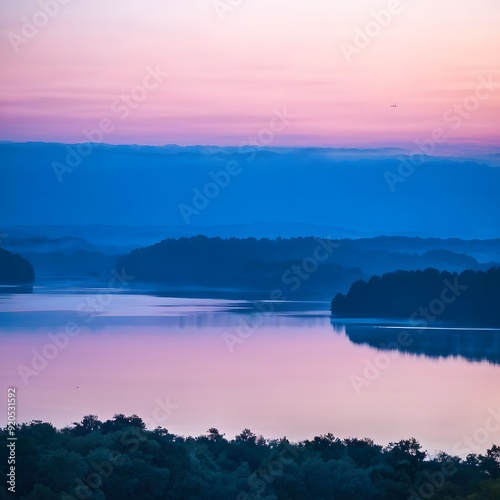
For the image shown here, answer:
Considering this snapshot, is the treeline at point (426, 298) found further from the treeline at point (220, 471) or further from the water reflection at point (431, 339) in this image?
the treeline at point (220, 471)

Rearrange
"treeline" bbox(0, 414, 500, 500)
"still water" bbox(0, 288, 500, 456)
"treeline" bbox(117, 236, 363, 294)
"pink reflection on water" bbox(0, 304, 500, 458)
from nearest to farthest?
"treeline" bbox(0, 414, 500, 500), "pink reflection on water" bbox(0, 304, 500, 458), "still water" bbox(0, 288, 500, 456), "treeline" bbox(117, 236, 363, 294)

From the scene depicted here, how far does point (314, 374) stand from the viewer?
17422 mm

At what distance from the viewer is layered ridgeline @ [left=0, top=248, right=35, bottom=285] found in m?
47.1

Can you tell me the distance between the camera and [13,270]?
47.4m

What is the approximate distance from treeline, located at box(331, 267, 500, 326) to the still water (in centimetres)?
183

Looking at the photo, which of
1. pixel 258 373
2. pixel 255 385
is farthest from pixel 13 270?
pixel 255 385

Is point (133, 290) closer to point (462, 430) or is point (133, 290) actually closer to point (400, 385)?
point (400, 385)

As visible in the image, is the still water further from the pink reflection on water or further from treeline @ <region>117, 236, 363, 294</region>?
treeline @ <region>117, 236, 363, 294</region>

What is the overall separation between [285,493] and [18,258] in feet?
132

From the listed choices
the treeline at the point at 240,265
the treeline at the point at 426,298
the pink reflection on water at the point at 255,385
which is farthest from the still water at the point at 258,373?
the treeline at the point at 240,265

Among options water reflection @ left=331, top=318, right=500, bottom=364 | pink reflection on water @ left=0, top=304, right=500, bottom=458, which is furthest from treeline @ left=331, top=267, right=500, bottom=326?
pink reflection on water @ left=0, top=304, right=500, bottom=458

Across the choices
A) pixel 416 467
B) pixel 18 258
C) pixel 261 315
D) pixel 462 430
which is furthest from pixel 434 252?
pixel 416 467

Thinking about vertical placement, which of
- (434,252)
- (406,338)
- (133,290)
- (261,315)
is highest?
(434,252)

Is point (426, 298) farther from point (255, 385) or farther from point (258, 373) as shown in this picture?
point (255, 385)
